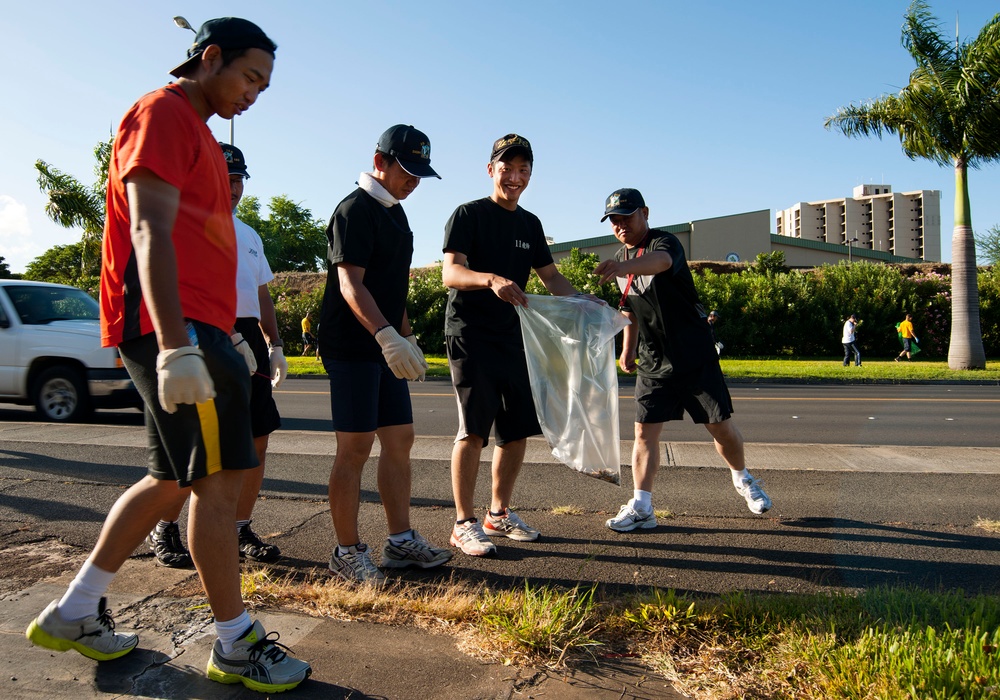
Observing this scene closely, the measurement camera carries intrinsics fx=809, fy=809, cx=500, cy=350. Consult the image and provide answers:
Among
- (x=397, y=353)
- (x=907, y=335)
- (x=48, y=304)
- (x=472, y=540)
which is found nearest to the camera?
(x=397, y=353)

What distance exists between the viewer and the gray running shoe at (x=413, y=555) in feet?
12.6

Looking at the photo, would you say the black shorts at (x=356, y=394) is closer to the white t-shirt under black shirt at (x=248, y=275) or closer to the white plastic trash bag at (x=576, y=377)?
the white t-shirt under black shirt at (x=248, y=275)

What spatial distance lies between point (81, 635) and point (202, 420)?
0.86m

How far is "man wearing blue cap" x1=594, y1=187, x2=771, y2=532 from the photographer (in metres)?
4.71

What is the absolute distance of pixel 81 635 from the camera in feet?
8.71

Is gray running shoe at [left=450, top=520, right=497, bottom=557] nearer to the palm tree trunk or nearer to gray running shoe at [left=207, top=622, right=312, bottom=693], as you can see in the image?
gray running shoe at [left=207, top=622, right=312, bottom=693]

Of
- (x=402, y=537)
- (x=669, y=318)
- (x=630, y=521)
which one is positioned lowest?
(x=630, y=521)

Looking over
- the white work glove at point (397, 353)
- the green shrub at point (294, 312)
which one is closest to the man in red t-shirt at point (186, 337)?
the white work glove at point (397, 353)

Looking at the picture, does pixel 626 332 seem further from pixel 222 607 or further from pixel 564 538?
pixel 222 607

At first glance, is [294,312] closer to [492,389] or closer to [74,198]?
[74,198]

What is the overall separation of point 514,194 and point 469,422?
4.06 feet

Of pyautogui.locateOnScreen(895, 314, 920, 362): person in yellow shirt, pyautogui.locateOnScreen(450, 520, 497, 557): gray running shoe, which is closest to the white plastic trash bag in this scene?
pyautogui.locateOnScreen(450, 520, 497, 557): gray running shoe

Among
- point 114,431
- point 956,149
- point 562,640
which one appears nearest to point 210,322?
point 562,640

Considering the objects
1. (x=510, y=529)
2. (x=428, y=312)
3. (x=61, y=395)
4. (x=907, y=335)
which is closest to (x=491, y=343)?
(x=510, y=529)
